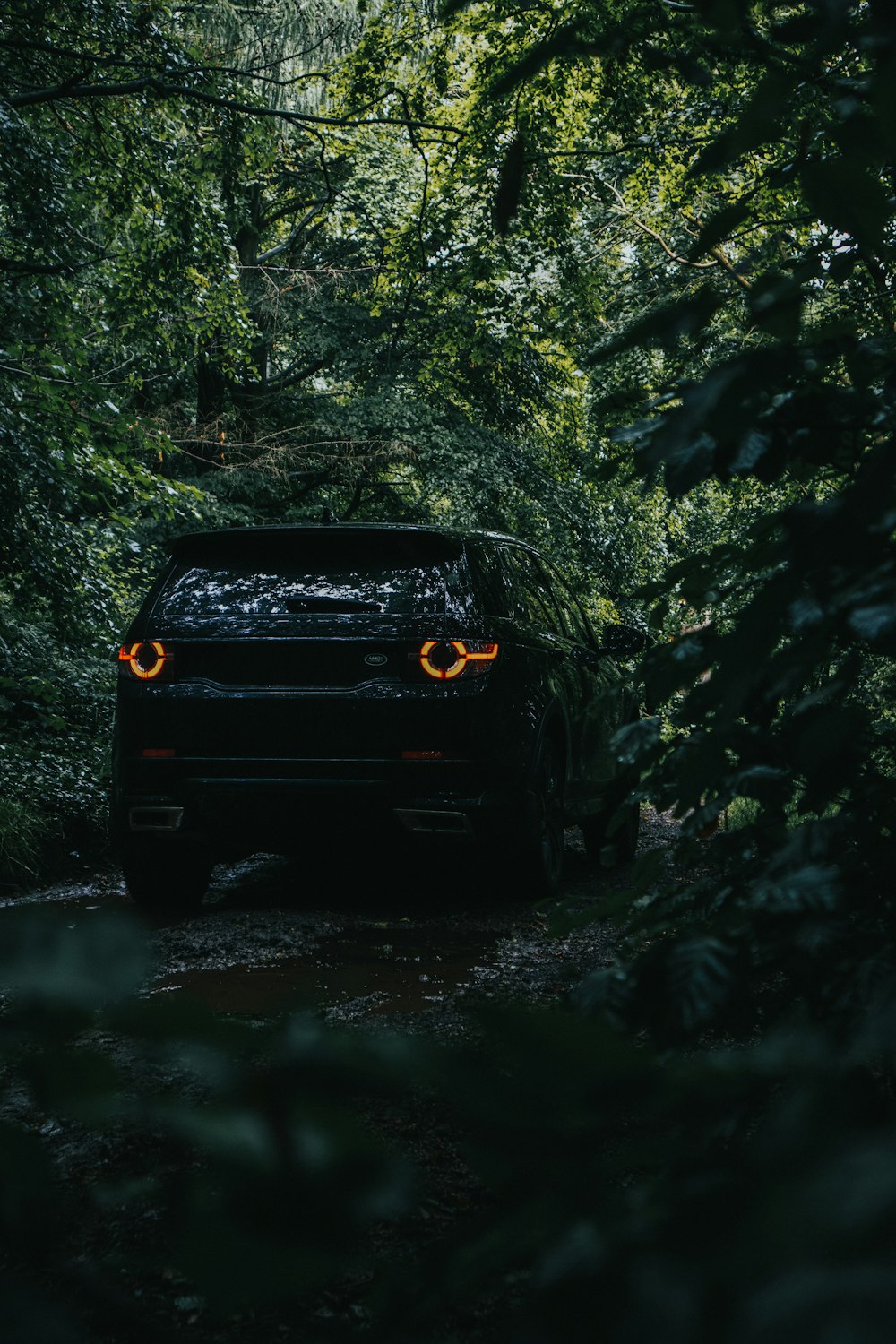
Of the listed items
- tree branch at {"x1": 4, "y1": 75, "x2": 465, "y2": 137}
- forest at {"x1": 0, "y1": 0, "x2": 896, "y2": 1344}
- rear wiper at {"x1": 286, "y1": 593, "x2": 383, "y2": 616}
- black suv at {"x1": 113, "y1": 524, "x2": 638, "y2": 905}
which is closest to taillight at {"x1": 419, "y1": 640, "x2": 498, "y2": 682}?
black suv at {"x1": 113, "y1": 524, "x2": 638, "y2": 905}

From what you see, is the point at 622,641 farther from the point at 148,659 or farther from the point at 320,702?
the point at 148,659

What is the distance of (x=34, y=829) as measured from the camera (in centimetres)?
864

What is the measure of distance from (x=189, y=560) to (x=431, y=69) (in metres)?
8.54

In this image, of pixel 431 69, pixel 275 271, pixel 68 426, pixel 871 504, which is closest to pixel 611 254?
pixel 431 69

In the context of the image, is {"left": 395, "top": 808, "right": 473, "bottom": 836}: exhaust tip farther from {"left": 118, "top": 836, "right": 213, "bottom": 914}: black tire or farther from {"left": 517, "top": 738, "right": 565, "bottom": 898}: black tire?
{"left": 118, "top": 836, "right": 213, "bottom": 914}: black tire

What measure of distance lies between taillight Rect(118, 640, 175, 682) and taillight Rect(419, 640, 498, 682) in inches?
52.8

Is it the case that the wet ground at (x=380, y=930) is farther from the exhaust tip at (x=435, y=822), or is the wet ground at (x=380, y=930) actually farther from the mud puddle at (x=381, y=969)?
the exhaust tip at (x=435, y=822)

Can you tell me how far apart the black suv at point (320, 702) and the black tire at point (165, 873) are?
13 millimetres

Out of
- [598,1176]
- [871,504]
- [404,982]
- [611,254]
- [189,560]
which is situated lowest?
[404,982]

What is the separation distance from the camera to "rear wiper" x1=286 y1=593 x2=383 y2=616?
613 cm

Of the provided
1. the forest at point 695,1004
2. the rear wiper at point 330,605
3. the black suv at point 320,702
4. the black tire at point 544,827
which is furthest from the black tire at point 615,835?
the forest at point 695,1004

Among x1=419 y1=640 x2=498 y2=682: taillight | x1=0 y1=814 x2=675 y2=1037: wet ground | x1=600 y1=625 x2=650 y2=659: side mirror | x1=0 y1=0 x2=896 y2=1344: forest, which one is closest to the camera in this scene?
x1=0 y1=0 x2=896 y2=1344: forest

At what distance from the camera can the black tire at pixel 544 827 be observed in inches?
246

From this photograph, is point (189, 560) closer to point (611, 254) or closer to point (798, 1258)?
point (798, 1258)
